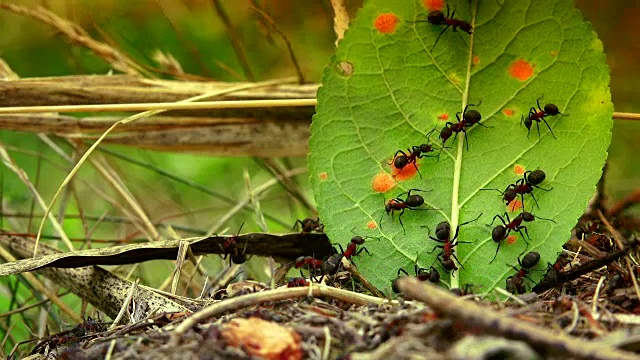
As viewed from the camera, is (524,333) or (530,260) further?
(530,260)

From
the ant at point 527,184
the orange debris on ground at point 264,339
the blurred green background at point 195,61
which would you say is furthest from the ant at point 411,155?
the blurred green background at point 195,61

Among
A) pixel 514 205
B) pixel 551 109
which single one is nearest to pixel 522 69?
pixel 551 109

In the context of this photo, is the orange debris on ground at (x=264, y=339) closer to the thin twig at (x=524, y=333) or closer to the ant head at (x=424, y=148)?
the thin twig at (x=524, y=333)

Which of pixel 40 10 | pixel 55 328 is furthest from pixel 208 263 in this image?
pixel 40 10

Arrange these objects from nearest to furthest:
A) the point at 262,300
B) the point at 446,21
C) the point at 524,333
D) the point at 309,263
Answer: the point at 524,333
the point at 262,300
the point at 446,21
the point at 309,263

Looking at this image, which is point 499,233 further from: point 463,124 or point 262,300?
point 262,300

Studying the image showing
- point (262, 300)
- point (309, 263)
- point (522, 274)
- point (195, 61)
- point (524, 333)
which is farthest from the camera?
point (195, 61)

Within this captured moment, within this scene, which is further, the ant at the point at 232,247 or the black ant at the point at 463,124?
the ant at the point at 232,247

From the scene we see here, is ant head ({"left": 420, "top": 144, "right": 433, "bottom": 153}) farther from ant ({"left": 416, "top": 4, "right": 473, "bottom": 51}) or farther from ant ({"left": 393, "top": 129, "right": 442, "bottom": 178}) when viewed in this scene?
ant ({"left": 416, "top": 4, "right": 473, "bottom": 51})
